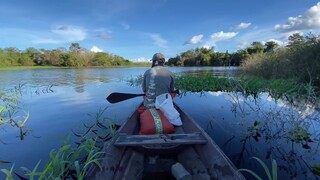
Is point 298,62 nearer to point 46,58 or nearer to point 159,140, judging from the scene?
point 159,140

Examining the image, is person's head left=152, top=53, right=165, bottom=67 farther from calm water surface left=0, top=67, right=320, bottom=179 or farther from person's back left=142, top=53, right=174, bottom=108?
calm water surface left=0, top=67, right=320, bottom=179

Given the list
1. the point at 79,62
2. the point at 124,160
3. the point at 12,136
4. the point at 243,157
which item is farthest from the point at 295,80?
the point at 79,62

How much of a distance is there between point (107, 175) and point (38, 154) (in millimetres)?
2627

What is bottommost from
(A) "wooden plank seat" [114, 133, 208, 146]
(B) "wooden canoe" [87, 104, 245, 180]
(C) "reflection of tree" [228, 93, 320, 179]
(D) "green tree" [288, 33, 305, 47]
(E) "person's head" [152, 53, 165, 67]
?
(C) "reflection of tree" [228, 93, 320, 179]

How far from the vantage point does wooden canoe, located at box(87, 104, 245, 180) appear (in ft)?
8.77

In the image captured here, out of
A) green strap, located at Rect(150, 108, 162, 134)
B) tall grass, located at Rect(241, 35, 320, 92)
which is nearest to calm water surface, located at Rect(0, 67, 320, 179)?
green strap, located at Rect(150, 108, 162, 134)

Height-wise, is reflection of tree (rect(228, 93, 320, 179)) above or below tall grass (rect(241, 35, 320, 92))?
below

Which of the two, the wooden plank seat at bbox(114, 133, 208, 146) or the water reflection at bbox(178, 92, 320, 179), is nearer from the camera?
the wooden plank seat at bbox(114, 133, 208, 146)

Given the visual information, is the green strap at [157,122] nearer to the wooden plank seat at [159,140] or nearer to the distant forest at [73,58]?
the wooden plank seat at [159,140]

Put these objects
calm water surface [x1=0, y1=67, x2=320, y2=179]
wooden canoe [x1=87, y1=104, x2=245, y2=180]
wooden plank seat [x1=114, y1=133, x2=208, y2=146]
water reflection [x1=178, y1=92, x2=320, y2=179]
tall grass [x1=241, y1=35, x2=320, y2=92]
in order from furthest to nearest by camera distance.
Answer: tall grass [x1=241, y1=35, x2=320, y2=92], calm water surface [x1=0, y1=67, x2=320, y2=179], water reflection [x1=178, y1=92, x2=320, y2=179], wooden plank seat [x1=114, y1=133, x2=208, y2=146], wooden canoe [x1=87, y1=104, x2=245, y2=180]

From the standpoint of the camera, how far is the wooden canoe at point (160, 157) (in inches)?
105

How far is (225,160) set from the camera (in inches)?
99.2

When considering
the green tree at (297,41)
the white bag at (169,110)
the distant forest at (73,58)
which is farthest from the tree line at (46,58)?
the white bag at (169,110)

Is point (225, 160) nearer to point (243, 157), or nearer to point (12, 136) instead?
point (243, 157)
